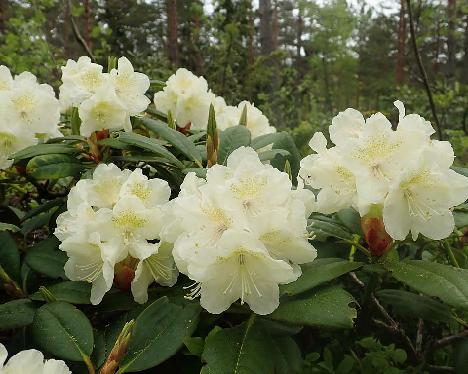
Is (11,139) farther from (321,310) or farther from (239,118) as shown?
(321,310)

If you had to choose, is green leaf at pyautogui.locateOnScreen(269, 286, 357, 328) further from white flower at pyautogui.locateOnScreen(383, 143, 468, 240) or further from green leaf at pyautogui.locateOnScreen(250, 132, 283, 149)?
green leaf at pyautogui.locateOnScreen(250, 132, 283, 149)

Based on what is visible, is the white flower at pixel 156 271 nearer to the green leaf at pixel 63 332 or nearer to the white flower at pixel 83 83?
the green leaf at pixel 63 332

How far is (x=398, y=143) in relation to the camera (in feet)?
3.39

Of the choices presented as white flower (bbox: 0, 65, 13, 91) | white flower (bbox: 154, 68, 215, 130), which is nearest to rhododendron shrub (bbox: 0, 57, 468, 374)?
white flower (bbox: 0, 65, 13, 91)

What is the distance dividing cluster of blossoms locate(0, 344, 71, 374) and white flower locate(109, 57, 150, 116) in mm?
783

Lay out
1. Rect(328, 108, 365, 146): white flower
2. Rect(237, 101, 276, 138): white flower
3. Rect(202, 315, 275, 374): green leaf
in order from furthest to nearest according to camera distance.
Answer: Rect(237, 101, 276, 138): white flower < Rect(328, 108, 365, 146): white flower < Rect(202, 315, 275, 374): green leaf

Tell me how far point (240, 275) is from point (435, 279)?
359 millimetres

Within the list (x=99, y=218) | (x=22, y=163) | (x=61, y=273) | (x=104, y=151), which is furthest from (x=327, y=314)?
(x=22, y=163)

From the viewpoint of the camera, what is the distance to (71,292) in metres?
1.11

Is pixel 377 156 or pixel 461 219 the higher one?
pixel 377 156

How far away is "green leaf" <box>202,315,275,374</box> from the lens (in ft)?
2.92

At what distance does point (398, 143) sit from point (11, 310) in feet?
2.79

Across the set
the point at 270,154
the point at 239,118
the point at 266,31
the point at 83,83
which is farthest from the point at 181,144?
the point at 266,31

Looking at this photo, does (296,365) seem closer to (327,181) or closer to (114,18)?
(327,181)
